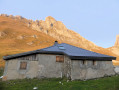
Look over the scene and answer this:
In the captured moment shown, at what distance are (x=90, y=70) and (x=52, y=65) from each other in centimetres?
530

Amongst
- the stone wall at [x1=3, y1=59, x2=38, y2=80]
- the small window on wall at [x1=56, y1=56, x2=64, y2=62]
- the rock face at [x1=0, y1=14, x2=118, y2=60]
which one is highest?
the rock face at [x1=0, y1=14, x2=118, y2=60]

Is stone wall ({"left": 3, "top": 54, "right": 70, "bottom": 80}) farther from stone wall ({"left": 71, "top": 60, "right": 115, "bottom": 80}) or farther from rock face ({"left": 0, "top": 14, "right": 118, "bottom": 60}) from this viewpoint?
rock face ({"left": 0, "top": 14, "right": 118, "bottom": 60})

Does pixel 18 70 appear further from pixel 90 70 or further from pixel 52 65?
pixel 90 70

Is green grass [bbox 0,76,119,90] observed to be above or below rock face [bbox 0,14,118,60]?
below

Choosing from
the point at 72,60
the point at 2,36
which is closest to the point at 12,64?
the point at 72,60

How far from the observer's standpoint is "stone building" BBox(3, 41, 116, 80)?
1341 centimetres

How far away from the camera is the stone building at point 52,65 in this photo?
13.4m

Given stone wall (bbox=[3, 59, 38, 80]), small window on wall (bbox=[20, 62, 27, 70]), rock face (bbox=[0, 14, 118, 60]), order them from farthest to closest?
1. rock face (bbox=[0, 14, 118, 60])
2. small window on wall (bbox=[20, 62, 27, 70])
3. stone wall (bbox=[3, 59, 38, 80])

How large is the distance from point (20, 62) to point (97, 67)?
10863 mm

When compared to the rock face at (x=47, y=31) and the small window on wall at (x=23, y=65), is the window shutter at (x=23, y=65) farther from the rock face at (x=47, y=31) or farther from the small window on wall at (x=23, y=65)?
the rock face at (x=47, y=31)

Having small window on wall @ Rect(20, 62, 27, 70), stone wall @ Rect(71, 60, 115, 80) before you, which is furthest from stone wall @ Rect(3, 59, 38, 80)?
stone wall @ Rect(71, 60, 115, 80)

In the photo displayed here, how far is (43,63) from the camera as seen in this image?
14164 mm

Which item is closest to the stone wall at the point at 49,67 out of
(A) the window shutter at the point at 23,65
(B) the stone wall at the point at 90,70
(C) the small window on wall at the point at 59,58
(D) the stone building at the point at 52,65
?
(D) the stone building at the point at 52,65

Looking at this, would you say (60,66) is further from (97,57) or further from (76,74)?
(97,57)
